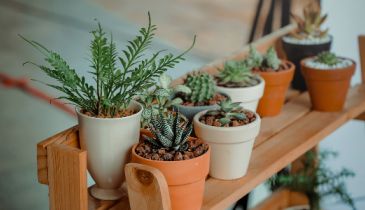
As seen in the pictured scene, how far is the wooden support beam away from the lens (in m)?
1.19

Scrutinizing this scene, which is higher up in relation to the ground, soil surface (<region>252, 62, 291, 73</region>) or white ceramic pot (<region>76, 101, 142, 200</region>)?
soil surface (<region>252, 62, 291, 73</region>)

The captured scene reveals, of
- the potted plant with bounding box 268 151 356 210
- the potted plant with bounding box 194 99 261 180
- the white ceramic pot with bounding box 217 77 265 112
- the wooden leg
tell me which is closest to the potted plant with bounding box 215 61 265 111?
the white ceramic pot with bounding box 217 77 265 112

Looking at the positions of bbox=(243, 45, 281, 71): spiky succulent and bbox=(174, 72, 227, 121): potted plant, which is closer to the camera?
bbox=(174, 72, 227, 121): potted plant

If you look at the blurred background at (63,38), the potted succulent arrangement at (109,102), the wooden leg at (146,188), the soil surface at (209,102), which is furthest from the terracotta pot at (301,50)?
the wooden leg at (146,188)

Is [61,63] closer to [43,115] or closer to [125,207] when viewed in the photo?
[125,207]

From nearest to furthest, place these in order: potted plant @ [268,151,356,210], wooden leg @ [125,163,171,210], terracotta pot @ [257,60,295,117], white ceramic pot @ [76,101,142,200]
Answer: wooden leg @ [125,163,171,210] → white ceramic pot @ [76,101,142,200] → terracotta pot @ [257,60,295,117] → potted plant @ [268,151,356,210]

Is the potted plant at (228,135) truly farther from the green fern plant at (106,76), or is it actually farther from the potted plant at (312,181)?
the potted plant at (312,181)

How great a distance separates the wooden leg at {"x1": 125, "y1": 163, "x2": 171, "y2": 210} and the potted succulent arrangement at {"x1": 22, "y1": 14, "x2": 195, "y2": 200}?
102mm

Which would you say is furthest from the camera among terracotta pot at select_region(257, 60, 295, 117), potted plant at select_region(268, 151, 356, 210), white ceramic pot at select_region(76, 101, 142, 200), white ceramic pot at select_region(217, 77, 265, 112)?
potted plant at select_region(268, 151, 356, 210)

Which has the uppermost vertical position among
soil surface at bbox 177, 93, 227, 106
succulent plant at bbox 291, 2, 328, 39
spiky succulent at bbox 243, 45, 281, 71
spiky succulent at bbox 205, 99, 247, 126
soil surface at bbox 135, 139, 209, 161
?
succulent plant at bbox 291, 2, 328, 39

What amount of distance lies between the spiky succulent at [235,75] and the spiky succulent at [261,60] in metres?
0.10

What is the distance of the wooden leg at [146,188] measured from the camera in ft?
3.76

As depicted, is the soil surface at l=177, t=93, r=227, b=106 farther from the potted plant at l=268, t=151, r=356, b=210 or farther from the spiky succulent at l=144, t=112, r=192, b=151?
the potted plant at l=268, t=151, r=356, b=210

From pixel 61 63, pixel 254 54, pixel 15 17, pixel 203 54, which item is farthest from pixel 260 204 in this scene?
pixel 61 63
